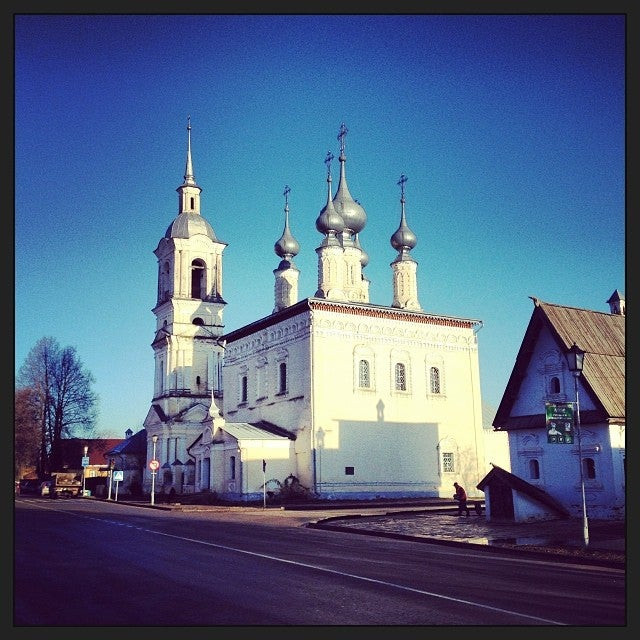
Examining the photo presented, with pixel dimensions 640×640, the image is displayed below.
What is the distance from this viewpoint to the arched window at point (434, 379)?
48188mm

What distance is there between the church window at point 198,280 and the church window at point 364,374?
20712 millimetres

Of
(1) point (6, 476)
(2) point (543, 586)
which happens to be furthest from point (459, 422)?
(1) point (6, 476)

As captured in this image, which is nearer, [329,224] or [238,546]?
[238,546]

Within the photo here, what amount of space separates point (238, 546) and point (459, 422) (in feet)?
111

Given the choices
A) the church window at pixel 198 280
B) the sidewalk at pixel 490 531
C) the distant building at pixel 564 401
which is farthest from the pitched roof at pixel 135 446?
the distant building at pixel 564 401

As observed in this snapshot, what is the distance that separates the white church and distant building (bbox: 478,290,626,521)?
49.5 ft

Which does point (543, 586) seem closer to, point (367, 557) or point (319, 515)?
point (367, 557)

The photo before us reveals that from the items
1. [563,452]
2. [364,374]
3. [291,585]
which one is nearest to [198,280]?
[364,374]

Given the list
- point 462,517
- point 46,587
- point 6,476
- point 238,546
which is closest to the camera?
point 6,476

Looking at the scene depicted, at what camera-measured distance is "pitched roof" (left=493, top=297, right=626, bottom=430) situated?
2434cm

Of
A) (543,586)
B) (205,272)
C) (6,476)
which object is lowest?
(543,586)

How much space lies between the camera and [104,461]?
85.6 metres

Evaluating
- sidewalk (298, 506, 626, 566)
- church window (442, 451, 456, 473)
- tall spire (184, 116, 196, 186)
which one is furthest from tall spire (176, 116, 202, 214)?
sidewalk (298, 506, 626, 566)

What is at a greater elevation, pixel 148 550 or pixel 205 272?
pixel 205 272
